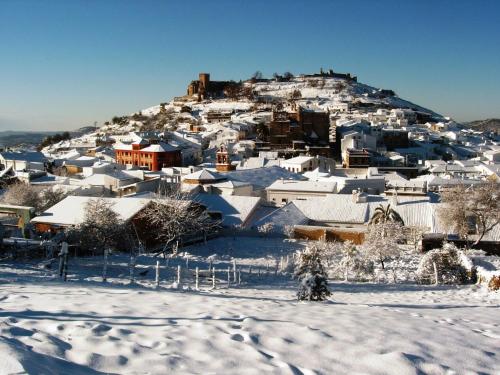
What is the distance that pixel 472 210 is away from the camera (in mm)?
24703

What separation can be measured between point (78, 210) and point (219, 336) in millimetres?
22123

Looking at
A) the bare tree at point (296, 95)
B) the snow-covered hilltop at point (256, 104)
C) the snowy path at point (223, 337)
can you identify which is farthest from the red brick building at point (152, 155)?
the bare tree at point (296, 95)

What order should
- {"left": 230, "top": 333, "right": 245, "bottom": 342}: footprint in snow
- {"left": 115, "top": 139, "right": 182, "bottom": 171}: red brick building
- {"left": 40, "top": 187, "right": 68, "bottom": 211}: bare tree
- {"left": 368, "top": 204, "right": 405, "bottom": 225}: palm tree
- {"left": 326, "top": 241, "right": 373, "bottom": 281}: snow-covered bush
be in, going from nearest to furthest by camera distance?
{"left": 230, "top": 333, "right": 245, "bottom": 342}: footprint in snow → {"left": 326, "top": 241, "right": 373, "bottom": 281}: snow-covered bush → {"left": 368, "top": 204, "right": 405, "bottom": 225}: palm tree → {"left": 40, "top": 187, "right": 68, "bottom": 211}: bare tree → {"left": 115, "top": 139, "right": 182, "bottom": 171}: red brick building

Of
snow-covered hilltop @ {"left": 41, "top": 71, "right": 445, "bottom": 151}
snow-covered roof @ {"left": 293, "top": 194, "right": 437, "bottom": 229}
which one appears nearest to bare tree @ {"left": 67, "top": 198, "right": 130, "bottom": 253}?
snow-covered roof @ {"left": 293, "top": 194, "right": 437, "bottom": 229}

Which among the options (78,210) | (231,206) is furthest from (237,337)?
(231,206)

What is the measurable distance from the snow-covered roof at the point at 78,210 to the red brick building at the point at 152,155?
39782 millimetres

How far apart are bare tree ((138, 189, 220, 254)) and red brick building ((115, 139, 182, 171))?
135ft

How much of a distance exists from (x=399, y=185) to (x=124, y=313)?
117ft

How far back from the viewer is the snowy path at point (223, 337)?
4.99 metres

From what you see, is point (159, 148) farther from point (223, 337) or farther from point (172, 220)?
point (223, 337)

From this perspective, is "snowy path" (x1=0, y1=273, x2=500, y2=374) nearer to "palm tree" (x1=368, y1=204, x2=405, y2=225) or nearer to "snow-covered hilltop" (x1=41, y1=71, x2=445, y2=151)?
"palm tree" (x1=368, y1=204, x2=405, y2=225)

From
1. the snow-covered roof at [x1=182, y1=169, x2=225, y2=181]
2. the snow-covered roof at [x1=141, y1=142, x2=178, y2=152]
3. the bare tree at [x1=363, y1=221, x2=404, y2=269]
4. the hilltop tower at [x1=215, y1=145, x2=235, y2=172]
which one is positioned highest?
the snow-covered roof at [x1=141, y1=142, x2=178, y2=152]

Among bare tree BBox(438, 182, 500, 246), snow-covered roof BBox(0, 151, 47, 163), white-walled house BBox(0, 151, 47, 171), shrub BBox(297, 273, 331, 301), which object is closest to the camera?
shrub BBox(297, 273, 331, 301)

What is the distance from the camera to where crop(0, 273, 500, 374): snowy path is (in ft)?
16.4
